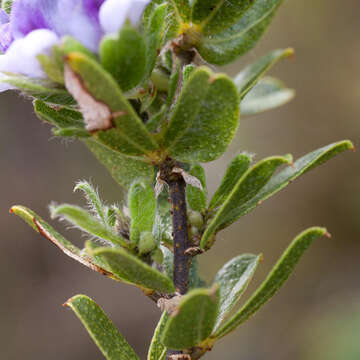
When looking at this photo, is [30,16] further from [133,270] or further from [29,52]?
[133,270]

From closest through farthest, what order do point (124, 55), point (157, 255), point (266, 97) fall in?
1. point (124, 55)
2. point (157, 255)
3. point (266, 97)

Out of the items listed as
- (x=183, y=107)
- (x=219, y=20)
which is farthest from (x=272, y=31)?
(x=183, y=107)

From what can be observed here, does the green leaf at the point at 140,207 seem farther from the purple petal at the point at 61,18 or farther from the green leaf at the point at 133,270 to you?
the purple petal at the point at 61,18

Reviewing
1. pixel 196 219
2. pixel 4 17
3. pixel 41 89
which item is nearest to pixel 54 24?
pixel 41 89

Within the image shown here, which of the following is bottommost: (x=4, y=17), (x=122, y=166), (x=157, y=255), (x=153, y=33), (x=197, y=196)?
(x=157, y=255)

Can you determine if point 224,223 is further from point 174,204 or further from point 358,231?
point 358,231

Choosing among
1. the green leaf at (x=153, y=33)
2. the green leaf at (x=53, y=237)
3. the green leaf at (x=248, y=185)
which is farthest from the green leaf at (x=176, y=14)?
the green leaf at (x=53, y=237)
